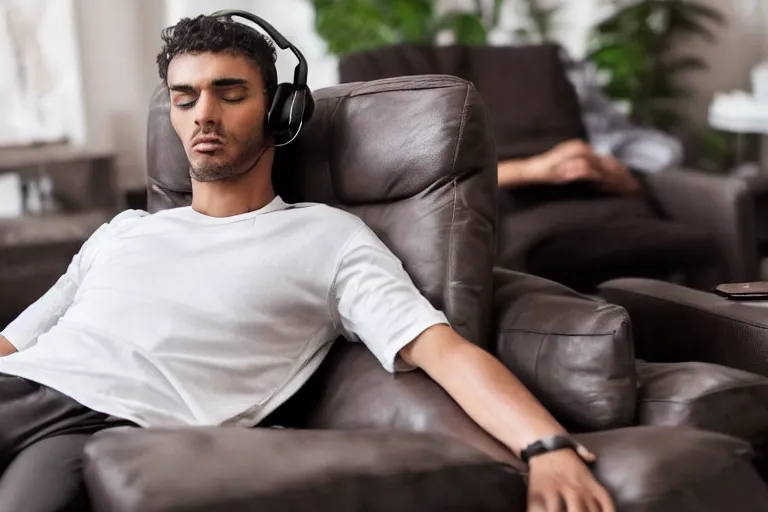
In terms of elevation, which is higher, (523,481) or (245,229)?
(245,229)

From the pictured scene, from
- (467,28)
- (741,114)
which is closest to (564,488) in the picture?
(741,114)

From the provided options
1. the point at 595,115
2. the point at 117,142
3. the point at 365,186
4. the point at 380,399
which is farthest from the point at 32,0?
the point at 380,399

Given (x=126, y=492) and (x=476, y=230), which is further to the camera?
(x=476, y=230)

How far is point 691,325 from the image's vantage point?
1.50 meters

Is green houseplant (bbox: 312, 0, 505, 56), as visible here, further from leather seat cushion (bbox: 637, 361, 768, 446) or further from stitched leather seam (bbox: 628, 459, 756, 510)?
stitched leather seam (bbox: 628, 459, 756, 510)

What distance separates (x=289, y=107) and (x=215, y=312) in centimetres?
36

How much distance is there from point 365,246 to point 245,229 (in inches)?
7.7

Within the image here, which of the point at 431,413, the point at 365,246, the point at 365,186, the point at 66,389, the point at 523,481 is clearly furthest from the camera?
Result: the point at 365,186

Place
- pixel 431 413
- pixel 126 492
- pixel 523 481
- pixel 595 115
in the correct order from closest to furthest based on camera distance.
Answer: pixel 126 492, pixel 523 481, pixel 431 413, pixel 595 115

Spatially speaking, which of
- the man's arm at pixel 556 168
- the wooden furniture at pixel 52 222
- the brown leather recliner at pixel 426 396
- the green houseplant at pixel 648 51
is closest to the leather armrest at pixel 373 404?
the brown leather recliner at pixel 426 396

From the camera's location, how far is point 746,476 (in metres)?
0.99

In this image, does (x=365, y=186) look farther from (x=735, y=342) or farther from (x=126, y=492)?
(x=126, y=492)

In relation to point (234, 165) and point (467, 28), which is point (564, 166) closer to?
point (467, 28)

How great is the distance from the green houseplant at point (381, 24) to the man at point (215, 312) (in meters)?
1.99
